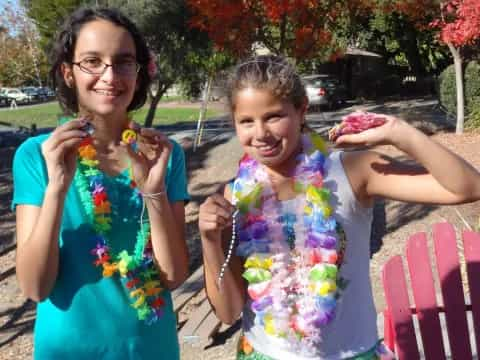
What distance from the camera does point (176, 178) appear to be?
1.89 m

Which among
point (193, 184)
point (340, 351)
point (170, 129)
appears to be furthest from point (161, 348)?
point (170, 129)

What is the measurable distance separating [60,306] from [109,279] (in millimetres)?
160

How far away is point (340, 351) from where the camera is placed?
1.77m

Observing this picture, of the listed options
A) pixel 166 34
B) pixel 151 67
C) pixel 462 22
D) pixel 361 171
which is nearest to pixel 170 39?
pixel 166 34

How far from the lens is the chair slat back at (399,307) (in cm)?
306

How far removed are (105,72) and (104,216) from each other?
1.42 feet

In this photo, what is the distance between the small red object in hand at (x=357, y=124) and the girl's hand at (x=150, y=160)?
50cm

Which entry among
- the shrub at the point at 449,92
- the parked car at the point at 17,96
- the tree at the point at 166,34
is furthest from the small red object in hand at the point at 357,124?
the parked car at the point at 17,96

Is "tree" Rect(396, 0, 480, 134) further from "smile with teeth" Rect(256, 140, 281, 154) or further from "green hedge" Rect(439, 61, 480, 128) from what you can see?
"smile with teeth" Rect(256, 140, 281, 154)

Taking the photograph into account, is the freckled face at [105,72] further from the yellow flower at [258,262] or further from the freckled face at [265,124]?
the yellow flower at [258,262]

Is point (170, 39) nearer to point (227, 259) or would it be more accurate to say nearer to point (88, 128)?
point (88, 128)

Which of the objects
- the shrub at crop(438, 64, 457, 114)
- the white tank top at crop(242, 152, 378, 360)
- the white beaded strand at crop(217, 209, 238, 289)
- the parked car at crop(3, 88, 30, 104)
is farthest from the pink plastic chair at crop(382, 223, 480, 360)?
the parked car at crop(3, 88, 30, 104)

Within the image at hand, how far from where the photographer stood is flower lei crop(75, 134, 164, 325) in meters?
1.76

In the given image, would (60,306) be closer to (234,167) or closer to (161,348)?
(161,348)
